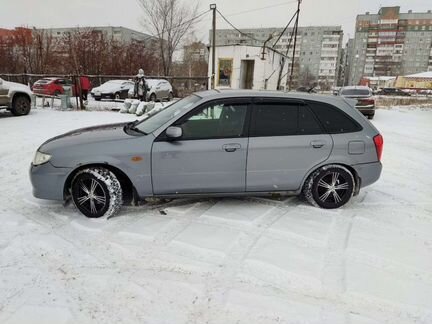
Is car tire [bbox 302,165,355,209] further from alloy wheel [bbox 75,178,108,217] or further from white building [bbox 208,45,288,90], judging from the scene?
white building [bbox 208,45,288,90]

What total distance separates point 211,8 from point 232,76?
556 cm

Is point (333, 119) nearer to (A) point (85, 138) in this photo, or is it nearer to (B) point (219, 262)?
(B) point (219, 262)

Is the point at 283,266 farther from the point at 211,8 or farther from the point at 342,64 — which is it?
the point at 342,64

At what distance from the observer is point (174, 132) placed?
3719 mm

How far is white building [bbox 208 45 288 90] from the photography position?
23.0 m

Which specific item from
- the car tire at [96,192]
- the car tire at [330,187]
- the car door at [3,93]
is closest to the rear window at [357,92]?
the car tire at [330,187]

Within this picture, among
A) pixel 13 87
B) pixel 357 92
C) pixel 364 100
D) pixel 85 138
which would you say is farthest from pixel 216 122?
pixel 357 92

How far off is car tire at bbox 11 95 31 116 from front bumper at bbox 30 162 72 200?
9.65 m

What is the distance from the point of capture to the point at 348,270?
116 inches

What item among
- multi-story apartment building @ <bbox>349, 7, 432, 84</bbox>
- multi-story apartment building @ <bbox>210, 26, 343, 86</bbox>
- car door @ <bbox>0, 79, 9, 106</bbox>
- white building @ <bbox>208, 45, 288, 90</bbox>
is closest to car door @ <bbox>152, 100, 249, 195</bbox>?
car door @ <bbox>0, 79, 9, 106</bbox>

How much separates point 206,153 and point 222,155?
0.19 metres

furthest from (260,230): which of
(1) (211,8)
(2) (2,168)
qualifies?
(1) (211,8)

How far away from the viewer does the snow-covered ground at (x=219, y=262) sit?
2.43m

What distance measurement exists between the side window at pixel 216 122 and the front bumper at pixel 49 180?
1456 millimetres
